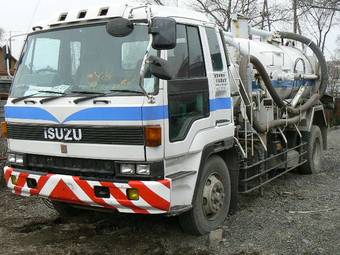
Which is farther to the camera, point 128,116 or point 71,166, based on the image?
point 71,166

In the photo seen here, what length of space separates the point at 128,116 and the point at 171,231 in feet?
6.10

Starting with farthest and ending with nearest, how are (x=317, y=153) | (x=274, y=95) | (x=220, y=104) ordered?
(x=317, y=153)
(x=274, y=95)
(x=220, y=104)

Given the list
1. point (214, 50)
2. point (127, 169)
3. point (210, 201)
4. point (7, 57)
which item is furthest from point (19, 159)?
point (214, 50)

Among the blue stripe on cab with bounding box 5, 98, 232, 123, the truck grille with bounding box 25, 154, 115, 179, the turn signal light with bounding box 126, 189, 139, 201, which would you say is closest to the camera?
the blue stripe on cab with bounding box 5, 98, 232, 123

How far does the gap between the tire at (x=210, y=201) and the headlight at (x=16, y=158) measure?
1.85 m

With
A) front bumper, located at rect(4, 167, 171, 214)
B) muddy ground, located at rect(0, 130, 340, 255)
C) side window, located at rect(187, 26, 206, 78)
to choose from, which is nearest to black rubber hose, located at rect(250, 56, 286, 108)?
muddy ground, located at rect(0, 130, 340, 255)

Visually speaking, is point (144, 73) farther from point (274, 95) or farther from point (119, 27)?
point (274, 95)

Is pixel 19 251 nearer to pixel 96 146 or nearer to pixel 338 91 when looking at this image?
pixel 96 146

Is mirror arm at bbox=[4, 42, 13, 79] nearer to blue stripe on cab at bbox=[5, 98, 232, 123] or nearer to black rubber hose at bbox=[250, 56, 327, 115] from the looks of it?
blue stripe on cab at bbox=[5, 98, 232, 123]

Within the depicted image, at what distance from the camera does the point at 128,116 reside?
4.59 metres

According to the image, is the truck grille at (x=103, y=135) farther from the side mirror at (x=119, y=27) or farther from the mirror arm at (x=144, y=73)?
the side mirror at (x=119, y=27)

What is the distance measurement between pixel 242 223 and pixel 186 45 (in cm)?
237

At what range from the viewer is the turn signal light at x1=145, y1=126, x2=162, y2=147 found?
15.0 feet

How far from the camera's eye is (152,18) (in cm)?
450
